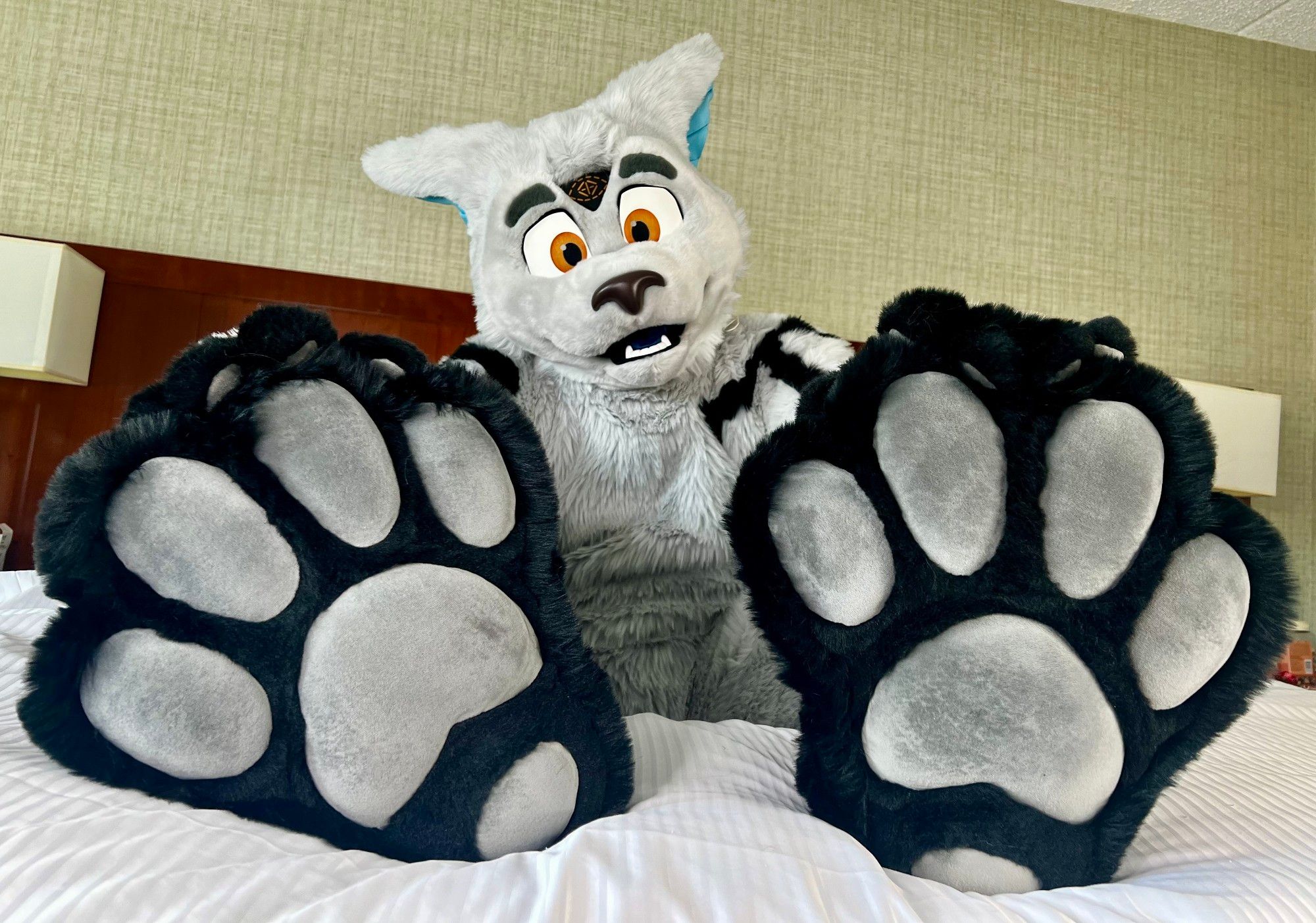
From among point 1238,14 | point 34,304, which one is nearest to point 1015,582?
point 34,304

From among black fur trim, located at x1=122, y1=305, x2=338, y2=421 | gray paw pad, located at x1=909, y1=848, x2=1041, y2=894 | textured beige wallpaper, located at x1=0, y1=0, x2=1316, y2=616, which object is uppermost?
textured beige wallpaper, located at x1=0, y1=0, x2=1316, y2=616

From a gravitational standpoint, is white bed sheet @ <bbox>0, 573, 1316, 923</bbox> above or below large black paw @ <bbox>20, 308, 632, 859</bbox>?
below

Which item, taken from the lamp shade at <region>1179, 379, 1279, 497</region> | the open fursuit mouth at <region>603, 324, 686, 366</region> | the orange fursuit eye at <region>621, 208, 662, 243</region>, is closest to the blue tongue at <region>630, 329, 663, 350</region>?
the open fursuit mouth at <region>603, 324, 686, 366</region>

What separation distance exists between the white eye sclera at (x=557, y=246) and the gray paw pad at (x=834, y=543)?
0.44 metres

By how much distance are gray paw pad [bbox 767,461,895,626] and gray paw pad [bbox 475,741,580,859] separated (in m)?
0.18

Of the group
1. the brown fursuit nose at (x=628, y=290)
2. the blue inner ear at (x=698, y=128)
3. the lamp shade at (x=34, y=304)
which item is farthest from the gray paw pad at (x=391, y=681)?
the lamp shade at (x=34, y=304)

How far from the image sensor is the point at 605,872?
1.38 feet

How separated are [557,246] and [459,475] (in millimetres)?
405

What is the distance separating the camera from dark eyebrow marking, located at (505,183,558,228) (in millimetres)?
861

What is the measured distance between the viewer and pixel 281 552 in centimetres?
47

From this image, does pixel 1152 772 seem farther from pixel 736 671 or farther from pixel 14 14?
pixel 14 14

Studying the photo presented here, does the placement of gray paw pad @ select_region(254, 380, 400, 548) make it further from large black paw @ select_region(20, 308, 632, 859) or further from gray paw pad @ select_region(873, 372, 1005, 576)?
gray paw pad @ select_region(873, 372, 1005, 576)

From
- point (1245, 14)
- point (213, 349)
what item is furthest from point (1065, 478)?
point (1245, 14)

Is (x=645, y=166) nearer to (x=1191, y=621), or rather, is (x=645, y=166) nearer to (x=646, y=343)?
(x=646, y=343)
